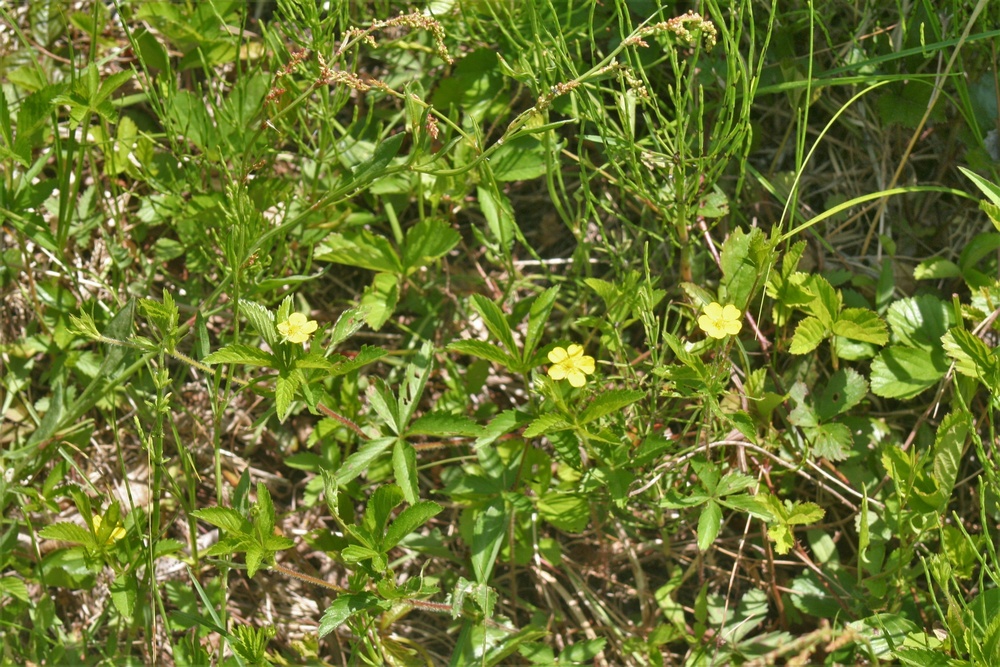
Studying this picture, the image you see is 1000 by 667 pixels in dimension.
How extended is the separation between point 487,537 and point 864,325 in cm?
108

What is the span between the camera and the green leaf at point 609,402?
198cm

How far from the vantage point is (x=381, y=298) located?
2445mm

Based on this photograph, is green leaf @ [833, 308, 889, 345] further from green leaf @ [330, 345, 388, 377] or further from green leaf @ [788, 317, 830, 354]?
green leaf @ [330, 345, 388, 377]

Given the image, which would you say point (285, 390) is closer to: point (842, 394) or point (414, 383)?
point (414, 383)

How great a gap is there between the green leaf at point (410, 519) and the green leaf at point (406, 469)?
0.08 ft

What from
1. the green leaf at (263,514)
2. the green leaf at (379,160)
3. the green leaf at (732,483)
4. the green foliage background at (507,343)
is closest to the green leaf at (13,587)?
the green foliage background at (507,343)

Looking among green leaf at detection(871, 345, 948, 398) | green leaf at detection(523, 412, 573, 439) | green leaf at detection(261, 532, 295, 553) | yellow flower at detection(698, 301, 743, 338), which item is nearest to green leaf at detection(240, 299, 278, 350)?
green leaf at detection(261, 532, 295, 553)

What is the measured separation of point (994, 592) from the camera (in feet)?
6.80

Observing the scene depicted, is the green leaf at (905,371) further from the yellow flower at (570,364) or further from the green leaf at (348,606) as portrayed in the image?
the green leaf at (348,606)

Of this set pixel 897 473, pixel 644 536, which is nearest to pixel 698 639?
pixel 644 536

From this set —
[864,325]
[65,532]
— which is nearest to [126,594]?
[65,532]

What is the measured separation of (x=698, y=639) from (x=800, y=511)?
45cm

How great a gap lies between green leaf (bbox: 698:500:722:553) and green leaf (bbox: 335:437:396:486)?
0.74 m

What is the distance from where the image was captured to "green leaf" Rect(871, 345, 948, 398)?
2262mm
